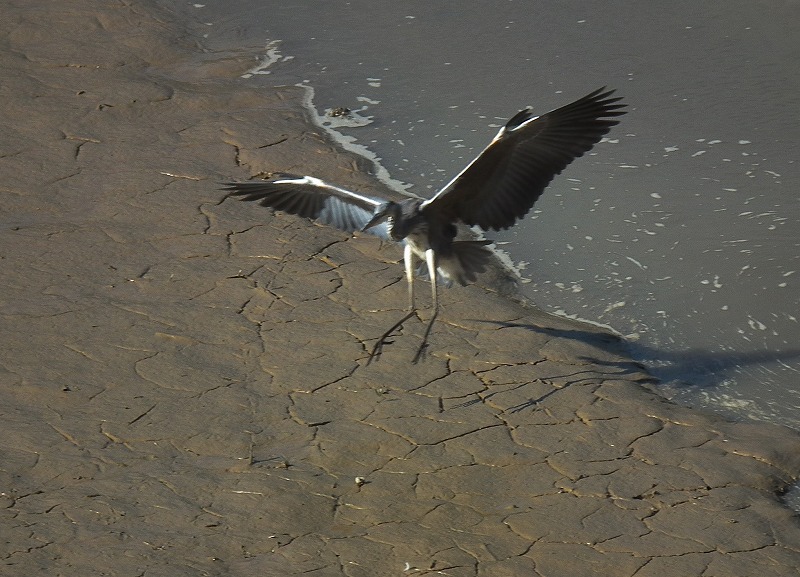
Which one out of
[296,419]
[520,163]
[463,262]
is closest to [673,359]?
[463,262]

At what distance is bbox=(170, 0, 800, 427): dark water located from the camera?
5340mm

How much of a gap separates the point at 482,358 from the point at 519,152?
3.20 feet

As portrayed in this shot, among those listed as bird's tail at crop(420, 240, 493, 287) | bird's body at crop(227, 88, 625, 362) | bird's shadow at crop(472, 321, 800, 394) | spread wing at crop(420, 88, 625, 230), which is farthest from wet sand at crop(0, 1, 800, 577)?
spread wing at crop(420, 88, 625, 230)

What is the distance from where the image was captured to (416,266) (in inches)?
208

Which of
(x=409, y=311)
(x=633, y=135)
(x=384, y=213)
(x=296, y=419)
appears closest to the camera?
(x=296, y=419)

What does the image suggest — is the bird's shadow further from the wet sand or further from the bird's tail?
the bird's tail

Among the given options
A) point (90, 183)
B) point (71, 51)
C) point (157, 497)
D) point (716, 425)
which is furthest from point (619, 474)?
point (71, 51)

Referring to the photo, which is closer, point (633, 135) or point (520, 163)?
point (520, 163)

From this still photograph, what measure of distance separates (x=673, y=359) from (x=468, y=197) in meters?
1.26

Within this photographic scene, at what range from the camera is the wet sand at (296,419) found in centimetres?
375

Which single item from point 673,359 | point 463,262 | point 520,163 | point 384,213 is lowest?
point 673,359

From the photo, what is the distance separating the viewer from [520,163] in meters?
4.79

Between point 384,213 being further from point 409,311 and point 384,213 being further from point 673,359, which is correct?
point 673,359

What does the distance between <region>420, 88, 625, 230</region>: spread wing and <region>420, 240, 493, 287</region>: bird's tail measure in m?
0.13
